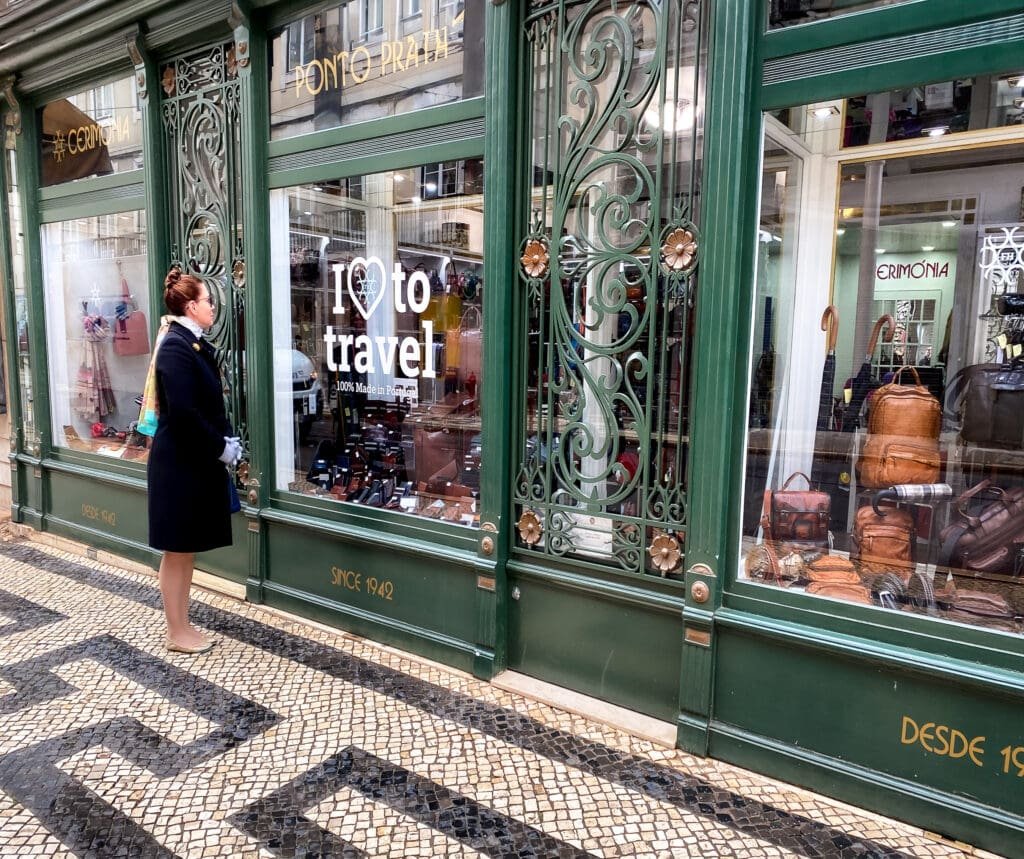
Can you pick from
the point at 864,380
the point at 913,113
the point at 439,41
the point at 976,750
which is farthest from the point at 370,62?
the point at 976,750

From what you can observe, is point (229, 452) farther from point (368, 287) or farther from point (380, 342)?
point (368, 287)

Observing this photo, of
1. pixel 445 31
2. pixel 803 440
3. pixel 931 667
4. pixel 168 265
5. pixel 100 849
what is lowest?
pixel 100 849

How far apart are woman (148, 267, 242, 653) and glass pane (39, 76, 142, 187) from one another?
7.19ft

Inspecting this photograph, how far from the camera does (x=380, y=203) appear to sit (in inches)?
161

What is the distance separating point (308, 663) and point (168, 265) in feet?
9.72

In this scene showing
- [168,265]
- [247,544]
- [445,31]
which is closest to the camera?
[445,31]

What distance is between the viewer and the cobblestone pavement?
7.98 feet

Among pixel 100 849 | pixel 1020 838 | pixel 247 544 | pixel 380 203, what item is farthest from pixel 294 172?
pixel 1020 838

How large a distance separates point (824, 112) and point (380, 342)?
2.44 m

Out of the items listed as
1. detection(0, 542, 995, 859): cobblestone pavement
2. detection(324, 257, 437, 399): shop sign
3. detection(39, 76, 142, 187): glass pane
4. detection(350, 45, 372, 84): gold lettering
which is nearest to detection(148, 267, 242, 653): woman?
detection(0, 542, 995, 859): cobblestone pavement

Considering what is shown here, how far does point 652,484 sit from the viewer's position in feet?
10.3

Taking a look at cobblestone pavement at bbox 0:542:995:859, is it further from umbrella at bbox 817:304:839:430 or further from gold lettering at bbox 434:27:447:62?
gold lettering at bbox 434:27:447:62

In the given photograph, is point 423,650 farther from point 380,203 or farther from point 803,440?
point 380,203

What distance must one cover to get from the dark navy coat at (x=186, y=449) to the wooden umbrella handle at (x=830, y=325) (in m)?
2.94
